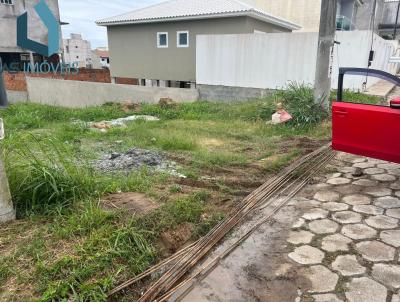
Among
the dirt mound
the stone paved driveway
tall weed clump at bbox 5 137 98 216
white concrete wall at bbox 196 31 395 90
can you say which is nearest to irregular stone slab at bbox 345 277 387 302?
the stone paved driveway

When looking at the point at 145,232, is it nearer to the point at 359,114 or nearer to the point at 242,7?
the point at 359,114

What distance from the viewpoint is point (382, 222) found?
10.9 feet

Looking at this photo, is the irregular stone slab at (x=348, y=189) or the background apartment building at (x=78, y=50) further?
the background apartment building at (x=78, y=50)

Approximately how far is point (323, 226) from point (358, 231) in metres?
0.32

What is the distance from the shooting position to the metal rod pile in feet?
8.24

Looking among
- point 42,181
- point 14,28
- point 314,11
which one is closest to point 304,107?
point 42,181

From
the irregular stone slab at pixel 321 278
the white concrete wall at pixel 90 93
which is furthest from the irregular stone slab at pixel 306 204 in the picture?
the white concrete wall at pixel 90 93

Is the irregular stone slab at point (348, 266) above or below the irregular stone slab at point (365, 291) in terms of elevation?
above

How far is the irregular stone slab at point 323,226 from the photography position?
3.20m

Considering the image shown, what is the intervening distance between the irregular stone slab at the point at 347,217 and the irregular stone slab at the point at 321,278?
2.96ft

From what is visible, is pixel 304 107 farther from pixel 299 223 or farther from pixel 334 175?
pixel 299 223

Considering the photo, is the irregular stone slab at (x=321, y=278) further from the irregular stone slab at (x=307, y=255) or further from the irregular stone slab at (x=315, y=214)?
the irregular stone slab at (x=315, y=214)

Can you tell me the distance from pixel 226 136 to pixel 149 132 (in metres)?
1.72

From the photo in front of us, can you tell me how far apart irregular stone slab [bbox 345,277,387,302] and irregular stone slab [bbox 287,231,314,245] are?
623 millimetres
